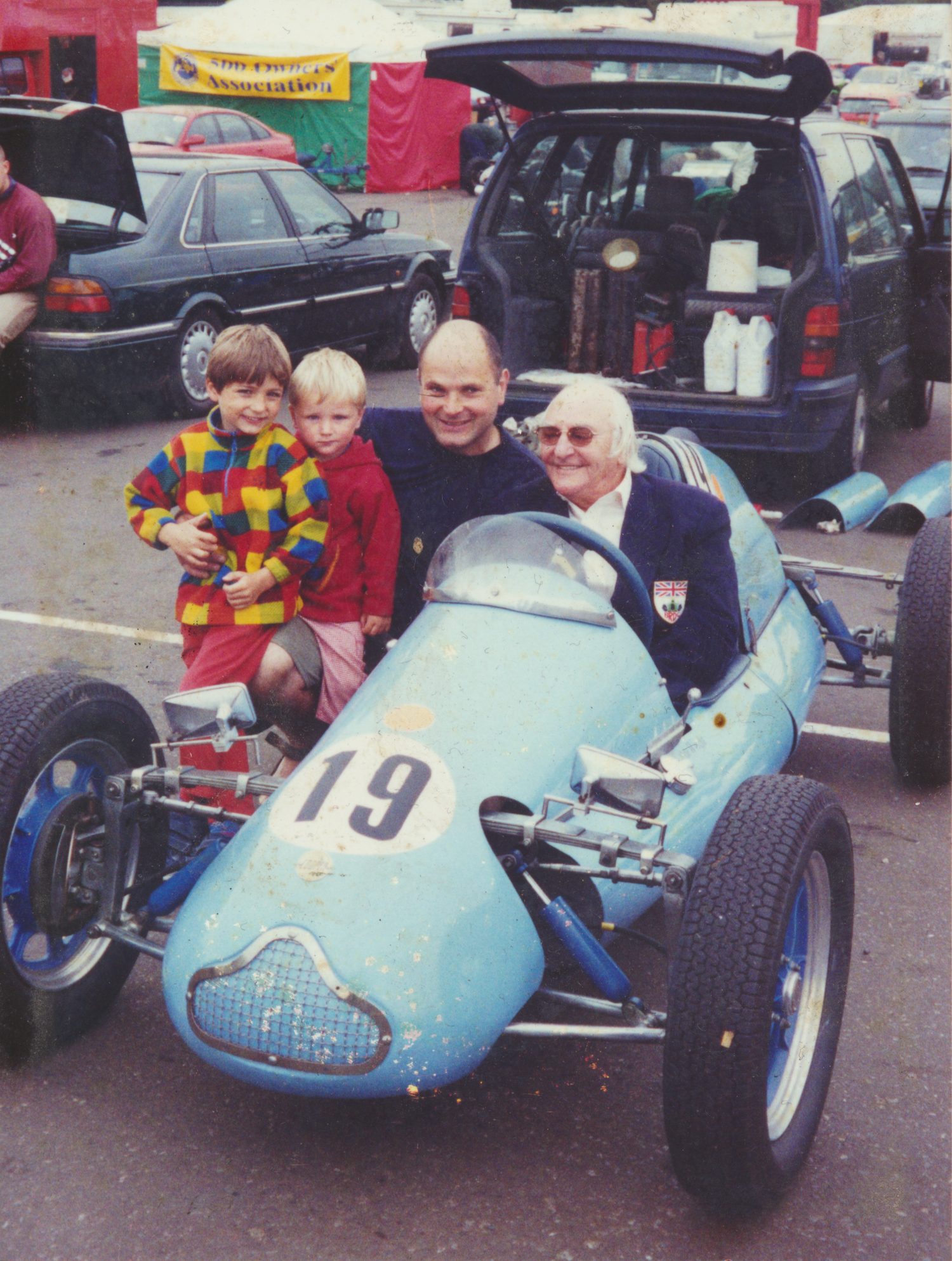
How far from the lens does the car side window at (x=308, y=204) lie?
389 inches

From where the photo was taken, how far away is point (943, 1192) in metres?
2.62

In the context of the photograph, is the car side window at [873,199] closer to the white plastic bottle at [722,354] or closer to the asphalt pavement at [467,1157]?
the white plastic bottle at [722,354]

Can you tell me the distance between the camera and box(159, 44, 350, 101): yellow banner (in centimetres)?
2269

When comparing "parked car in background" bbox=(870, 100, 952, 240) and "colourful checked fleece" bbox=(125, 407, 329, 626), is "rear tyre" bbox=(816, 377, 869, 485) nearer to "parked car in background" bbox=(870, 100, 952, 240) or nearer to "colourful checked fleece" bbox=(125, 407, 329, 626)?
"colourful checked fleece" bbox=(125, 407, 329, 626)

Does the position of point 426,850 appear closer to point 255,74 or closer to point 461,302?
point 461,302

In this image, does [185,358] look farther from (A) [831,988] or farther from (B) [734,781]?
(A) [831,988]

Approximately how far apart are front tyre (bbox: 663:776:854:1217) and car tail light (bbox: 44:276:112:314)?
22.2ft

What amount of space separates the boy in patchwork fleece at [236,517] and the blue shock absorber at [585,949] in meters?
1.25

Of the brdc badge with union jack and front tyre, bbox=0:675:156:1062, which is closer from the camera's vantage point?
front tyre, bbox=0:675:156:1062

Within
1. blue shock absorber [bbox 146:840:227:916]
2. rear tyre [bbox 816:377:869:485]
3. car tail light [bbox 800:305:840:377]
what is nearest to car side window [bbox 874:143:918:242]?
rear tyre [bbox 816:377:869:485]

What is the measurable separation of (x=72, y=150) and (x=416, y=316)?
3.41 meters

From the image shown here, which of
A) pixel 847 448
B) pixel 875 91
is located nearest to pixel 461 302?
pixel 847 448

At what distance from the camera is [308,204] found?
10109 millimetres

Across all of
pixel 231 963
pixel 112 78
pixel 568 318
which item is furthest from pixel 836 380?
pixel 112 78
